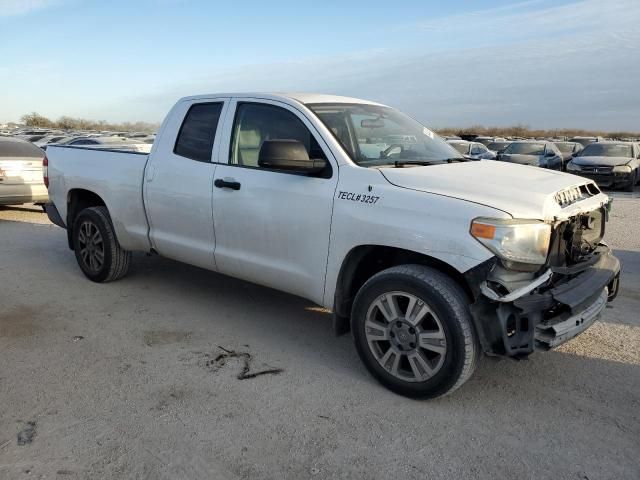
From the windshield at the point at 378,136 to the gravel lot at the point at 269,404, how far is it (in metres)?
1.52

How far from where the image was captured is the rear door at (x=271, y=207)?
12.8 ft

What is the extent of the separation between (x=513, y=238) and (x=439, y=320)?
0.64 m

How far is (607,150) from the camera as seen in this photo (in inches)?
718

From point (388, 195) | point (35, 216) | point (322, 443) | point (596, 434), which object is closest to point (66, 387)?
point (322, 443)

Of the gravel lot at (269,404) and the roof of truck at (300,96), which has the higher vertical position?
the roof of truck at (300,96)

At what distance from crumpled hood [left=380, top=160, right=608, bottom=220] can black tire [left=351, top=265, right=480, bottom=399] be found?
516 millimetres

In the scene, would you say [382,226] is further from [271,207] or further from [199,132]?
[199,132]

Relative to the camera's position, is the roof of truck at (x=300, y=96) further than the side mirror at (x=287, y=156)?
Yes

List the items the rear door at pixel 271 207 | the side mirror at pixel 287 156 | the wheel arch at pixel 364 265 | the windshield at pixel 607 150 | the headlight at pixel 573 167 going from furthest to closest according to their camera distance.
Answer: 1. the windshield at pixel 607 150
2. the headlight at pixel 573 167
3. the rear door at pixel 271 207
4. the side mirror at pixel 287 156
5. the wheel arch at pixel 364 265

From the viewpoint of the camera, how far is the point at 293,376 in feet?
12.7

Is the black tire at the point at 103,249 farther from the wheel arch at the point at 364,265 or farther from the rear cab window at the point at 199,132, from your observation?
the wheel arch at the point at 364,265

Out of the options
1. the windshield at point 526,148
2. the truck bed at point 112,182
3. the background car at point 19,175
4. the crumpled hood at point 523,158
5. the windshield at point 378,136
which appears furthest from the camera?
the windshield at point 526,148

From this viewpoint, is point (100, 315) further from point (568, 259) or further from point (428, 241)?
point (568, 259)

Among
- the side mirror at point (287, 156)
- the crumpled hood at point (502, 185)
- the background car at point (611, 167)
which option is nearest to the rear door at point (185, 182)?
the side mirror at point (287, 156)
